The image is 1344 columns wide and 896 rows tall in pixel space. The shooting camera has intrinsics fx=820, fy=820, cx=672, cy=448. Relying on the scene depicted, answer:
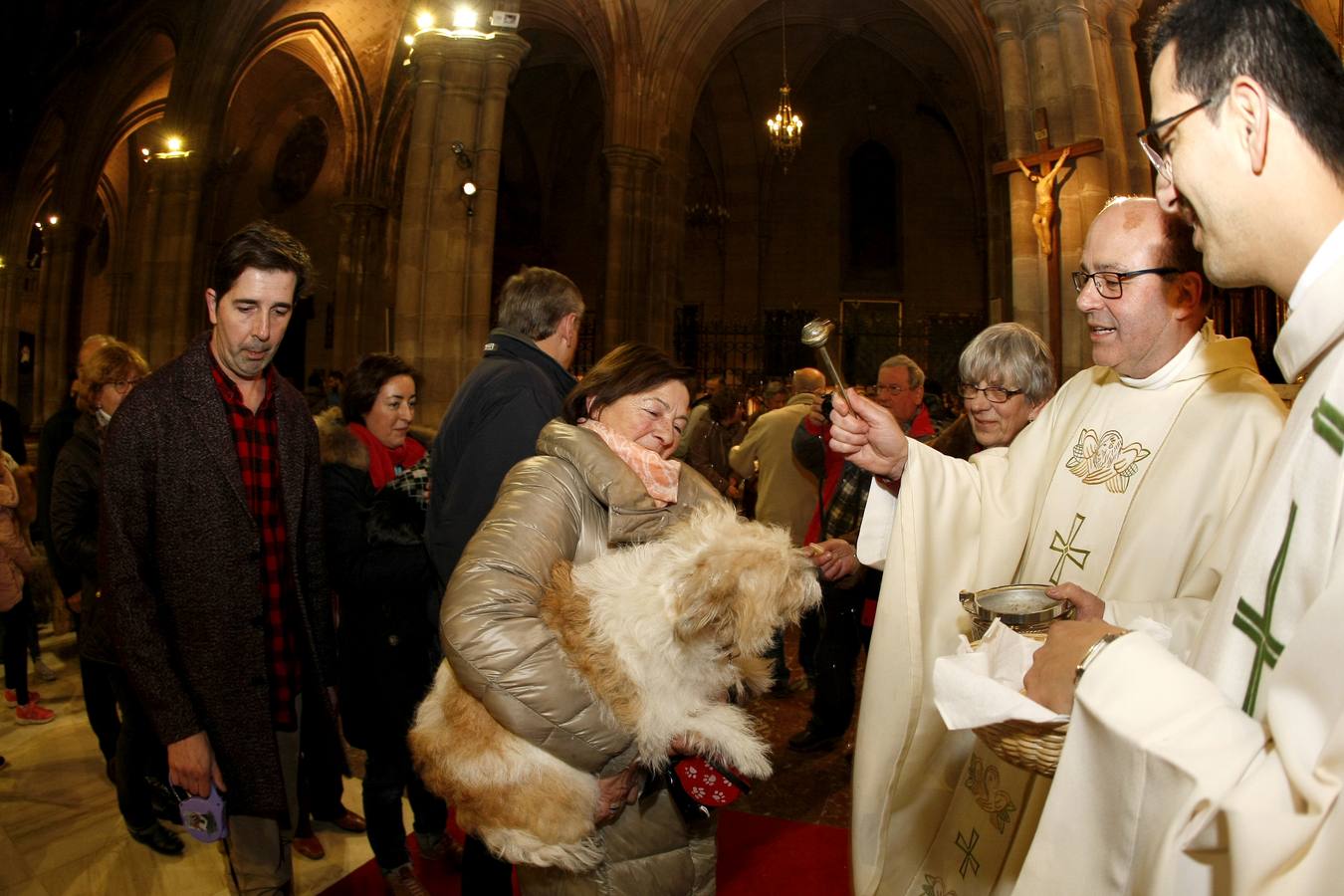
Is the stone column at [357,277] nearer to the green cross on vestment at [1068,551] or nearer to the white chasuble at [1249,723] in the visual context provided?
the green cross on vestment at [1068,551]

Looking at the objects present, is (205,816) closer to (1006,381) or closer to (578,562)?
(578,562)

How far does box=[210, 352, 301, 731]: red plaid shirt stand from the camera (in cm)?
216

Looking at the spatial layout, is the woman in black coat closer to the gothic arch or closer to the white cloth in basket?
the white cloth in basket

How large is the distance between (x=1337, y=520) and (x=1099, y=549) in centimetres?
100

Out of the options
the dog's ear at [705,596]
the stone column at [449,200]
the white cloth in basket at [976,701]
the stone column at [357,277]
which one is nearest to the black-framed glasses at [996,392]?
the dog's ear at [705,596]

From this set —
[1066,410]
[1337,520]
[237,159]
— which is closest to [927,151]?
[237,159]

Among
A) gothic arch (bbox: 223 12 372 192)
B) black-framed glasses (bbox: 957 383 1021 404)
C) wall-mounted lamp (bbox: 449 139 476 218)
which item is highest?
gothic arch (bbox: 223 12 372 192)

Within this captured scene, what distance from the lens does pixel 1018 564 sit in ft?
6.79

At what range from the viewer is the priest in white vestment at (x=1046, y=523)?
1.75 m

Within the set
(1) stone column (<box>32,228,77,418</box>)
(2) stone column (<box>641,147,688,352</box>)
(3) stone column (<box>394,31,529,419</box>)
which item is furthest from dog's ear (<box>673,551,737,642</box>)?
(1) stone column (<box>32,228,77,418</box>)

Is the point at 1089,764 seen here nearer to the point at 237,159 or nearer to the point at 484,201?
the point at 484,201

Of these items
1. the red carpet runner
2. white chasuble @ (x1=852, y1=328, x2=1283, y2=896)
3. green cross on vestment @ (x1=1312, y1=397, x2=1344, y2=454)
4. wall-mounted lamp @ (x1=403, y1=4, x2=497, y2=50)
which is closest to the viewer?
green cross on vestment @ (x1=1312, y1=397, x2=1344, y2=454)

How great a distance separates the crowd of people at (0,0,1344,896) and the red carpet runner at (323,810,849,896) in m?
0.38

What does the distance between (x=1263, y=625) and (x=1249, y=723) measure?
0.17 metres
